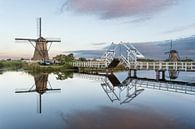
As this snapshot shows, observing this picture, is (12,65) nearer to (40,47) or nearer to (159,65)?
(40,47)

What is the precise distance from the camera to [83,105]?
1661cm

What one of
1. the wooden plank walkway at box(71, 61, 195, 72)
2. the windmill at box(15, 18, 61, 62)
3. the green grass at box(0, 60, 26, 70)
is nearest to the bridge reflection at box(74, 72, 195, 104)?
the wooden plank walkway at box(71, 61, 195, 72)

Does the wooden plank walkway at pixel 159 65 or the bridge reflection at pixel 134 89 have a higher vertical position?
the wooden plank walkway at pixel 159 65

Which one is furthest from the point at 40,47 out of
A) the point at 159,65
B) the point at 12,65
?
the point at 159,65

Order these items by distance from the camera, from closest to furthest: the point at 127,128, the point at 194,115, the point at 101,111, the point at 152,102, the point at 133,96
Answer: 1. the point at 127,128
2. the point at 194,115
3. the point at 101,111
4. the point at 152,102
5. the point at 133,96

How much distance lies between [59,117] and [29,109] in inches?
120

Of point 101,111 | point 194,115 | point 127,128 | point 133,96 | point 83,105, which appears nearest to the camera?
point 127,128

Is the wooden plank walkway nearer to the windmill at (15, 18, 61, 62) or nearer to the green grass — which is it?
the windmill at (15, 18, 61, 62)

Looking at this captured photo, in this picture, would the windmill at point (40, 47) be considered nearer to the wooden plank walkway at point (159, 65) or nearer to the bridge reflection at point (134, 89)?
the wooden plank walkway at point (159, 65)

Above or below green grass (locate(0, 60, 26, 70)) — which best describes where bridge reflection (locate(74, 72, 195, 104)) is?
below

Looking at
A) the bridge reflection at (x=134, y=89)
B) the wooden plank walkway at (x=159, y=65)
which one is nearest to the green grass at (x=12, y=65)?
the wooden plank walkway at (x=159, y=65)

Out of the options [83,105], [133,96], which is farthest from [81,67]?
[83,105]

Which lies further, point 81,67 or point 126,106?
point 81,67

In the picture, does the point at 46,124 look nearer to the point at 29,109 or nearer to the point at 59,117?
the point at 59,117
